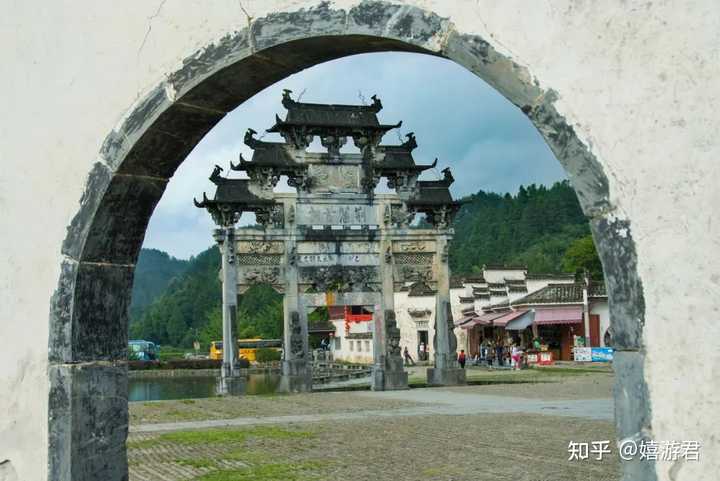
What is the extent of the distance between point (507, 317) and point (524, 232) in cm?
4328

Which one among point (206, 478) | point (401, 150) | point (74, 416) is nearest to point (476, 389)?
point (401, 150)

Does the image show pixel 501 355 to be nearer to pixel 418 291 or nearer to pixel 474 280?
pixel 474 280

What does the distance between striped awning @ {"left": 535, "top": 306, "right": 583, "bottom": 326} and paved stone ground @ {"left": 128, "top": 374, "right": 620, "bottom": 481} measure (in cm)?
2047

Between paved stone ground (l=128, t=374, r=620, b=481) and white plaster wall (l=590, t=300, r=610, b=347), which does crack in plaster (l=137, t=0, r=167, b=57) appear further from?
white plaster wall (l=590, t=300, r=610, b=347)

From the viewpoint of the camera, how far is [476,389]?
72.5ft

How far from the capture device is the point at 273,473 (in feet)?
29.2

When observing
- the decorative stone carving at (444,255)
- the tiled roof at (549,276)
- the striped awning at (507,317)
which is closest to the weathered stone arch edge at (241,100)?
the decorative stone carving at (444,255)

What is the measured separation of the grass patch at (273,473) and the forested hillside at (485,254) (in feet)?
150

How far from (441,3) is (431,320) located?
148ft

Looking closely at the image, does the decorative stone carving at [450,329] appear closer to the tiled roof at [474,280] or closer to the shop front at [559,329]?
the shop front at [559,329]

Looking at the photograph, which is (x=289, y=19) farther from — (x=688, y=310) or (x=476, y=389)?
(x=476, y=389)

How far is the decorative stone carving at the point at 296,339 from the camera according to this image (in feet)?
74.0

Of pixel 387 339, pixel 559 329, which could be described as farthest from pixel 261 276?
pixel 559 329

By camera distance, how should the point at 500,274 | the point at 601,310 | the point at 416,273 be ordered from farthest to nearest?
the point at 500,274, the point at 601,310, the point at 416,273
